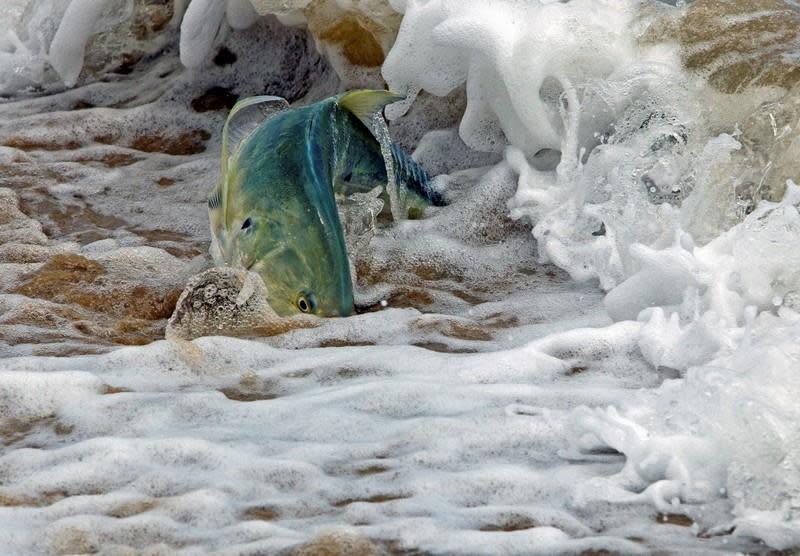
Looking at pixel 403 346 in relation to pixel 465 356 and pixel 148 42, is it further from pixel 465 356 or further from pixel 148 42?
pixel 148 42

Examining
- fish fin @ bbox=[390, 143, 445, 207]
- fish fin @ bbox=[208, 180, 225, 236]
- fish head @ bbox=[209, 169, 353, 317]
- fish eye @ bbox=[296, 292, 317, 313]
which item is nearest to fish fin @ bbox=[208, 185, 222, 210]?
fish fin @ bbox=[208, 180, 225, 236]

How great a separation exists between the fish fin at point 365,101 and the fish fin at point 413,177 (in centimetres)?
20

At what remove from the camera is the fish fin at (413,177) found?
179 inches

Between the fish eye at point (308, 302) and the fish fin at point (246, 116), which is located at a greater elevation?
the fish fin at point (246, 116)

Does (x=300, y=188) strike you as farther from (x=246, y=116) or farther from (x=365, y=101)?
(x=246, y=116)

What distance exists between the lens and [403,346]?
3428 millimetres

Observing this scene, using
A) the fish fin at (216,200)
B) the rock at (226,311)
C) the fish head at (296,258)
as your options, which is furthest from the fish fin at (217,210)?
the rock at (226,311)

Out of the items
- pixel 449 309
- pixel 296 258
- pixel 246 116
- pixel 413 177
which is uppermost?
pixel 246 116

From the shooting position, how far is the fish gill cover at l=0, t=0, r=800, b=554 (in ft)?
8.20

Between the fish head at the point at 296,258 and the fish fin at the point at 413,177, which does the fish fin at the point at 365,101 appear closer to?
the fish fin at the point at 413,177

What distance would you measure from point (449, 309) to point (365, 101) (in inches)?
36.3

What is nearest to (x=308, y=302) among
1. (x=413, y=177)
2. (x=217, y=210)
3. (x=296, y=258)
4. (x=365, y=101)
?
(x=296, y=258)

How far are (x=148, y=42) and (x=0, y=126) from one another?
1.10 meters

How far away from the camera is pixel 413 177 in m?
4.59
